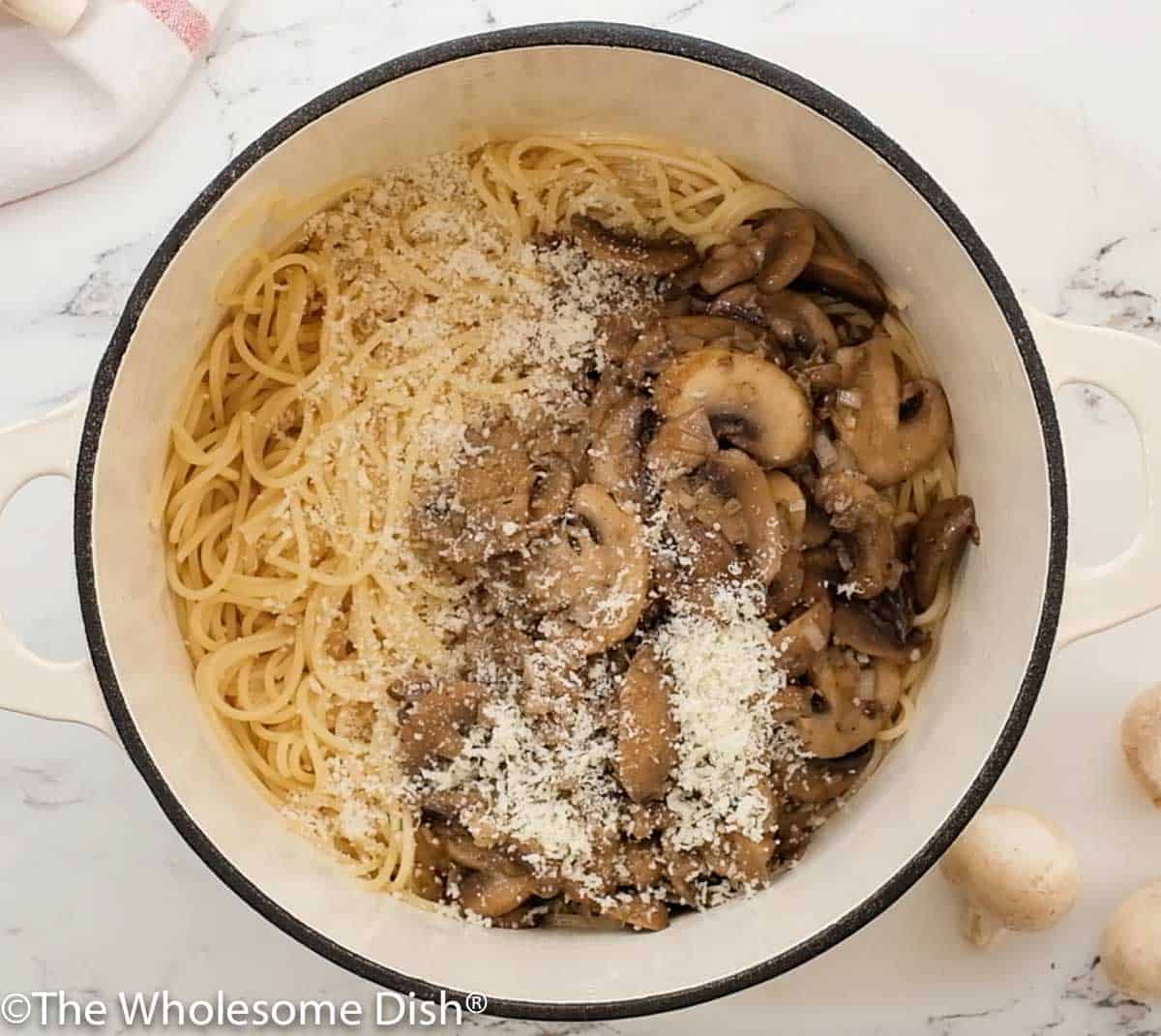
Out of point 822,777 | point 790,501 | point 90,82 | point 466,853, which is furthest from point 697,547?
point 90,82

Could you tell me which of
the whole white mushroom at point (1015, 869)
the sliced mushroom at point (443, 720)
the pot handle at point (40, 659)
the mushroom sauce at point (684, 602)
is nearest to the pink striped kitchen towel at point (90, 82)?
the pot handle at point (40, 659)

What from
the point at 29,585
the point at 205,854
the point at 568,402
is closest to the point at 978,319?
the point at 568,402

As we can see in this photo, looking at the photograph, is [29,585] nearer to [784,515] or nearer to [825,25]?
[784,515]

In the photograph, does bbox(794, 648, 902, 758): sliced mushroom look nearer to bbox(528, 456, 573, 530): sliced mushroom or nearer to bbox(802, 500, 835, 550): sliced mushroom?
bbox(802, 500, 835, 550): sliced mushroom

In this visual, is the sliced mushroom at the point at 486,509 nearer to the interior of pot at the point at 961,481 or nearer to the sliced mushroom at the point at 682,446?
the sliced mushroom at the point at 682,446

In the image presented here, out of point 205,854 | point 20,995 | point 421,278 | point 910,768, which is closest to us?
point 205,854

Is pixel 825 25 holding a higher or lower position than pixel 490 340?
higher
